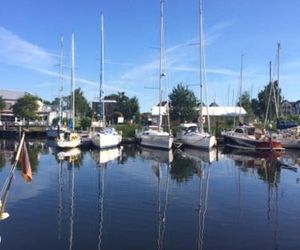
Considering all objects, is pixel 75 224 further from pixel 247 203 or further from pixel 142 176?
pixel 142 176

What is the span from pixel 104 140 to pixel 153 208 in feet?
131

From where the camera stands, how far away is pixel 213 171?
38.4m

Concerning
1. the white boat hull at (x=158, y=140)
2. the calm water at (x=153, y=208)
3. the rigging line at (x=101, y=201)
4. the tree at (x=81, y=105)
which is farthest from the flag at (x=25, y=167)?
the tree at (x=81, y=105)

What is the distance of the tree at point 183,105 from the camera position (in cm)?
11525

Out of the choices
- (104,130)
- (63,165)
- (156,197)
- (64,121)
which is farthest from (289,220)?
(64,121)

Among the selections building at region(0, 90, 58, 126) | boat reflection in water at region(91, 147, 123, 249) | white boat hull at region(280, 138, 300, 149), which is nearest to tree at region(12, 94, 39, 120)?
building at region(0, 90, 58, 126)

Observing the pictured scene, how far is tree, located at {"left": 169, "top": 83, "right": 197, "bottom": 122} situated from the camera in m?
115

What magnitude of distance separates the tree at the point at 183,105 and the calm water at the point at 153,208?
7496 cm

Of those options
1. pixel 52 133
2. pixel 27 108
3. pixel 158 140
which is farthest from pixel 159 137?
pixel 27 108

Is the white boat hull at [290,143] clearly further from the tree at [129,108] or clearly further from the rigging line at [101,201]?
the tree at [129,108]

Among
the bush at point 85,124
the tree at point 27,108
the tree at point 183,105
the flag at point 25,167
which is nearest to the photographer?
the flag at point 25,167

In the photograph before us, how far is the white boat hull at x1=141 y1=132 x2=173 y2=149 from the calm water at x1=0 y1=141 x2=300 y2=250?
21.5 m

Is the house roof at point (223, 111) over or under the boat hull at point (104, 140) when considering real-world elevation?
over

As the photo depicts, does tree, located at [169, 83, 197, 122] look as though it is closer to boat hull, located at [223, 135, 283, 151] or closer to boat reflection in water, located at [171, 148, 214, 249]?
boat hull, located at [223, 135, 283, 151]
